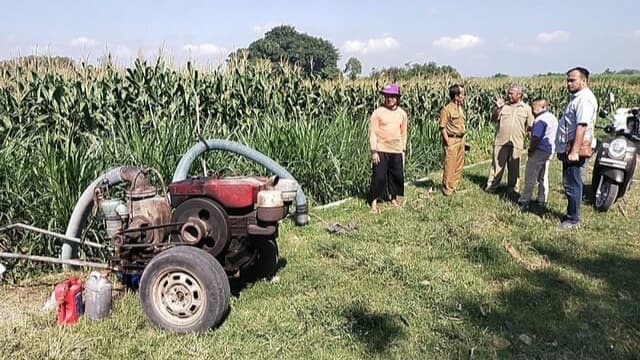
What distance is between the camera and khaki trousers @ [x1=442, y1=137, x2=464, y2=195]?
350 inches

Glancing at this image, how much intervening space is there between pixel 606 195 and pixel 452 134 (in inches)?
99.5

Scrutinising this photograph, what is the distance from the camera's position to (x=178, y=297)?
12.7 ft

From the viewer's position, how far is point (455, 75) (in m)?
19.2

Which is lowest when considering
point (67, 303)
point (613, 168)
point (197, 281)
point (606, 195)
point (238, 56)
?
point (67, 303)

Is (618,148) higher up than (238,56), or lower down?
lower down

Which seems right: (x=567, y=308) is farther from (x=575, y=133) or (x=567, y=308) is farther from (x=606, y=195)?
(x=606, y=195)

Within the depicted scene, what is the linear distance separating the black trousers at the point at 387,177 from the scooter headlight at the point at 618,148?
298 cm

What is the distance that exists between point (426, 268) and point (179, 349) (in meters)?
2.58

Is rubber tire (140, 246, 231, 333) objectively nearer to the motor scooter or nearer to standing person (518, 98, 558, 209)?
standing person (518, 98, 558, 209)

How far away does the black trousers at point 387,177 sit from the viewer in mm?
7844

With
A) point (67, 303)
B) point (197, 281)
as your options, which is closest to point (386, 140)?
point (197, 281)

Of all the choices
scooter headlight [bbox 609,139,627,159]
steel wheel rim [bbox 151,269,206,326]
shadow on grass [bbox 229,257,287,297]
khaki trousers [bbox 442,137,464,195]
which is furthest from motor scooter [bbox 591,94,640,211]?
steel wheel rim [bbox 151,269,206,326]

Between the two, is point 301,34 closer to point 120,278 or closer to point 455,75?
point 455,75

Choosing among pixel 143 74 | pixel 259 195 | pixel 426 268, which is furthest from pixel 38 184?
pixel 426 268
